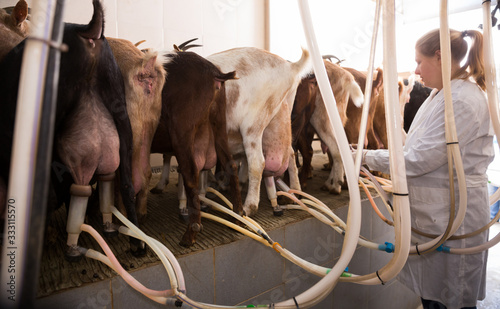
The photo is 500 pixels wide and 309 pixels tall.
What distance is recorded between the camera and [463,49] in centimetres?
131

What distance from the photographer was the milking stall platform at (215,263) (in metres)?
1.01

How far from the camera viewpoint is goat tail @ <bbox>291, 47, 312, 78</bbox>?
1.65 m

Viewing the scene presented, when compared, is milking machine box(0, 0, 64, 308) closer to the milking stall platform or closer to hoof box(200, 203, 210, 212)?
the milking stall platform

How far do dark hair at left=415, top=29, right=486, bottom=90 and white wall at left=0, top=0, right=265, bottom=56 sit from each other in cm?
239

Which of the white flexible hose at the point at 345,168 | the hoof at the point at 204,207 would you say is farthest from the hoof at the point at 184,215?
the white flexible hose at the point at 345,168

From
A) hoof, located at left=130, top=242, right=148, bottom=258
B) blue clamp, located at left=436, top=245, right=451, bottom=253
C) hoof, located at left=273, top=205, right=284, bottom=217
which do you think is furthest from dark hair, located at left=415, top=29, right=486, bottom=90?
hoof, located at left=130, top=242, right=148, bottom=258

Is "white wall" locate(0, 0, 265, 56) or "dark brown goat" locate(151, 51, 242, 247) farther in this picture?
"white wall" locate(0, 0, 265, 56)

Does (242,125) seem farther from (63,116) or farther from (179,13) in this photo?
(179,13)

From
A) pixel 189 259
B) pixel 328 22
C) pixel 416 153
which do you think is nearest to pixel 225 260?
pixel 189 259

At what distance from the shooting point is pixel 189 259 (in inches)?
47.2

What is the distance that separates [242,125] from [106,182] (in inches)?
31.4

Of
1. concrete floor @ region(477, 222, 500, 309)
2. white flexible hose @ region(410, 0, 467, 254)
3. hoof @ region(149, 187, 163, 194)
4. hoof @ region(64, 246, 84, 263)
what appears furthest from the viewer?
concrete floor @ region(477, 222, 500, 309)

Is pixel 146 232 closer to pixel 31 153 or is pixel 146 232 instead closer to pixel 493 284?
pixel 31 153

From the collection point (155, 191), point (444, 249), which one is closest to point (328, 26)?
point (155, 191)
